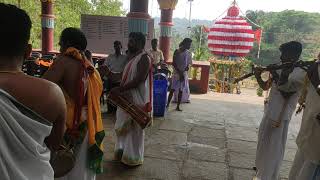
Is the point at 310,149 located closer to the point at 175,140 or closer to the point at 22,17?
the point at 22,17

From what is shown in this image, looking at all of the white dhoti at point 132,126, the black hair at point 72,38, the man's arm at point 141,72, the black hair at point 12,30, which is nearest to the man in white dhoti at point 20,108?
the black hair at point 12,30

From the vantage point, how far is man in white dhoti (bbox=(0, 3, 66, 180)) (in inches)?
55.7

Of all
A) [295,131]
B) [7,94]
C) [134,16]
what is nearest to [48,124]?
[7,94]

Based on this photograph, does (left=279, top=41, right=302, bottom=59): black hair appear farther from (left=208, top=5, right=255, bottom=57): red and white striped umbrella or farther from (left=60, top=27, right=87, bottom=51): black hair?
(left=208, top=5, right=255, bottom=57): red and white striped umbrella

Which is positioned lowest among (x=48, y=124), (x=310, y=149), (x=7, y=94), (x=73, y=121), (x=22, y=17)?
(x=310, y=149)

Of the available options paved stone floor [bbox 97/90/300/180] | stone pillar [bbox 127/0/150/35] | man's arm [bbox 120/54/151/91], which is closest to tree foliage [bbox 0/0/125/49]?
stone pillar [bbox 127/0/150/35]

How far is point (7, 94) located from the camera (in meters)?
1.42

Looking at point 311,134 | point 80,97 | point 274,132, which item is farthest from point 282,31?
point 80,97

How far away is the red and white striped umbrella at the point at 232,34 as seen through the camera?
15.7 meters

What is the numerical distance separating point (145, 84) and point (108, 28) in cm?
365

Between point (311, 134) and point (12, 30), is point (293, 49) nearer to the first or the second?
point (311, 134)

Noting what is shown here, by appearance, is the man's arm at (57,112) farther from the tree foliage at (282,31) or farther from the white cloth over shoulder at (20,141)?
the tree foliage at (282,31)

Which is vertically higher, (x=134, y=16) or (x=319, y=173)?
(x=134, y=16)

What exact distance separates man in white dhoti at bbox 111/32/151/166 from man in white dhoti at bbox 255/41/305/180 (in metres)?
1.23
